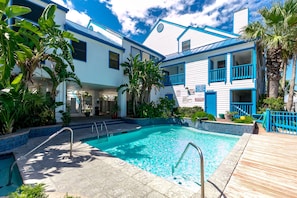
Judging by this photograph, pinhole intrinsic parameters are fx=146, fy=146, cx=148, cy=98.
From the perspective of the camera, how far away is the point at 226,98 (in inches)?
561

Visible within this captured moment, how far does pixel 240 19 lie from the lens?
55.9ft

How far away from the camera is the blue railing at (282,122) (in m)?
7.95

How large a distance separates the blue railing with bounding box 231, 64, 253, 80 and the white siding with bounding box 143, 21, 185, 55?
29.7 ft

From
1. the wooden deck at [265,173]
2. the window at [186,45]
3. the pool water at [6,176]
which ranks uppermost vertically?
the window at [186,45]

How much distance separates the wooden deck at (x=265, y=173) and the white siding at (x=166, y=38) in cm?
1769

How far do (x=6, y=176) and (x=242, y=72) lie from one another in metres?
16.7

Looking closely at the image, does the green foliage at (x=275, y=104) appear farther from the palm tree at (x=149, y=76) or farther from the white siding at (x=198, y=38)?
the palm tree at (x=149, y=76)

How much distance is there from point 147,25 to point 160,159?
22454 mm

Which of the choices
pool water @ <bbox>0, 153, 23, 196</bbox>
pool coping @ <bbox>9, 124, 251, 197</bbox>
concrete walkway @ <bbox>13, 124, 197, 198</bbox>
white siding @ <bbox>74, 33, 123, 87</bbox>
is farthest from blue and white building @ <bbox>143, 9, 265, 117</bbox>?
pool water @ <bbox>0, 153, 23, 196</bbox>

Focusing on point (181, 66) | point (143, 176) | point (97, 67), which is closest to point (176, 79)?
point (181, 66)

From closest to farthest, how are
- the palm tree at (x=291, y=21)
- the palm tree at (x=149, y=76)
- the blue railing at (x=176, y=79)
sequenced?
the palm tree at (x=291, y=21) < the palm tree at (x=149, y=76) < the blue railing at (x=176, y=79)

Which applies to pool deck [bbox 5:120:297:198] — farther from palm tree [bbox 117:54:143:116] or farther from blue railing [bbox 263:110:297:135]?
palm tree [bbox 117:54:143:116]

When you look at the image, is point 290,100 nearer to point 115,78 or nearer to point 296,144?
point 296,144

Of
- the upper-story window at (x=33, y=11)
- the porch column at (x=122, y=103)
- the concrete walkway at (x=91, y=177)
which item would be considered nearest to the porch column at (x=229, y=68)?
the porch column at (x=122, y=103)
